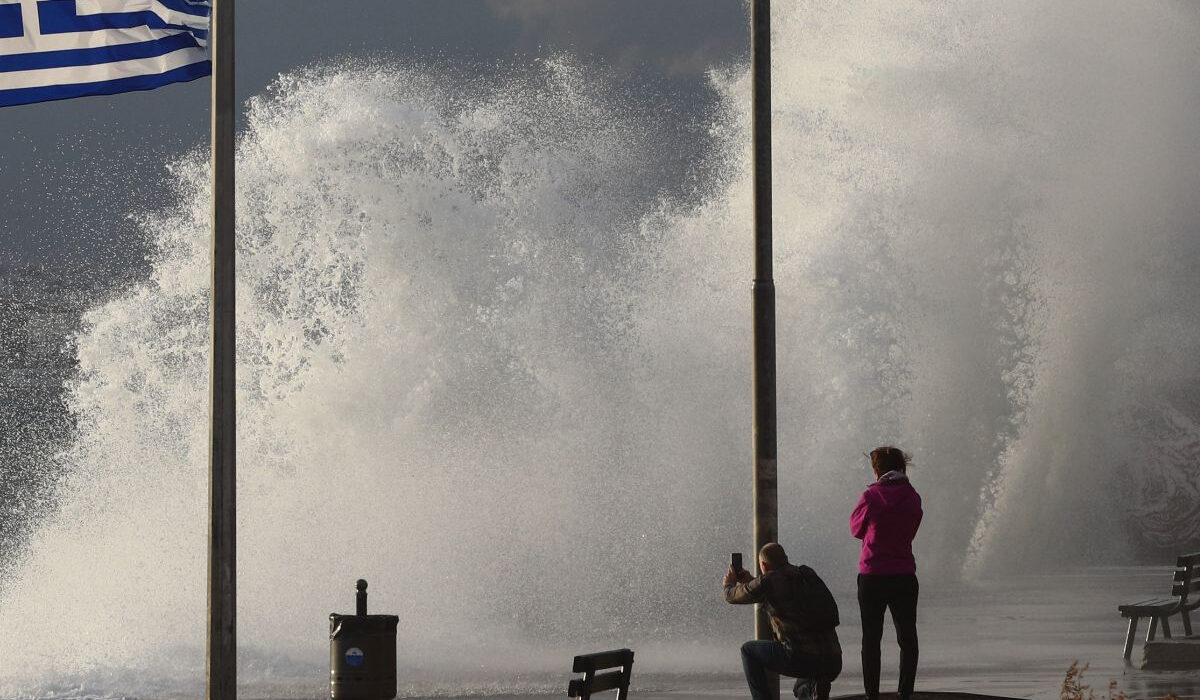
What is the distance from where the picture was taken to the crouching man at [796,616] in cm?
848

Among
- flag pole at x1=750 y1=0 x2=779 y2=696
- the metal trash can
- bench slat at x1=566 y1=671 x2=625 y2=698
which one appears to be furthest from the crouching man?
the metal trash can

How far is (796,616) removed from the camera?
8.50 meters

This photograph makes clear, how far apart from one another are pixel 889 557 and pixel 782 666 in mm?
971

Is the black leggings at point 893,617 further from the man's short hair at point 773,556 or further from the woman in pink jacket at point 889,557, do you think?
the man's short hair at point 773,556

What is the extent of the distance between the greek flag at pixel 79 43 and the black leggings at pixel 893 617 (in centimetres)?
589

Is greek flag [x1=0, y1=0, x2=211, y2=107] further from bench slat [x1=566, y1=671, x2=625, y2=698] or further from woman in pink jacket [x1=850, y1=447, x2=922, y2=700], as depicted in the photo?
woman in pink jacket [x1=850, y1=447, x2=922, y2=700]

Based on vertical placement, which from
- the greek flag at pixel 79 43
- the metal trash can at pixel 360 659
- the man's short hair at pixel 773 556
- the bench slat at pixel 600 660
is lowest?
the metal trash can at pixel 360 659

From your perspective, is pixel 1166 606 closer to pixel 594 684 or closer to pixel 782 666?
pixel 782 666

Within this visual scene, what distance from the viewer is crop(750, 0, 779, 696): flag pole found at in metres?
9.52

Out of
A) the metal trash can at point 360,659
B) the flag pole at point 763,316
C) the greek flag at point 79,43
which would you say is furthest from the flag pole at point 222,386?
the flag pole at point 763,316

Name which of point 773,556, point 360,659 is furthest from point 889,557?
point 360,659

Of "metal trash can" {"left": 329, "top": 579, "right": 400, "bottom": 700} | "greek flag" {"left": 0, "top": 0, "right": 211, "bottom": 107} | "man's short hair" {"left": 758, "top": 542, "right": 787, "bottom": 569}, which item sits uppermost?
"greek flag" {"left": 0, "top": 0, "right": 211, "bottom": 107}

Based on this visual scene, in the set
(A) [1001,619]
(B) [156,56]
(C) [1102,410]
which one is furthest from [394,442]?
(C) [1102,410]

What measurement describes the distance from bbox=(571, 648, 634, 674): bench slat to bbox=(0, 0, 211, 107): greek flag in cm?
504
